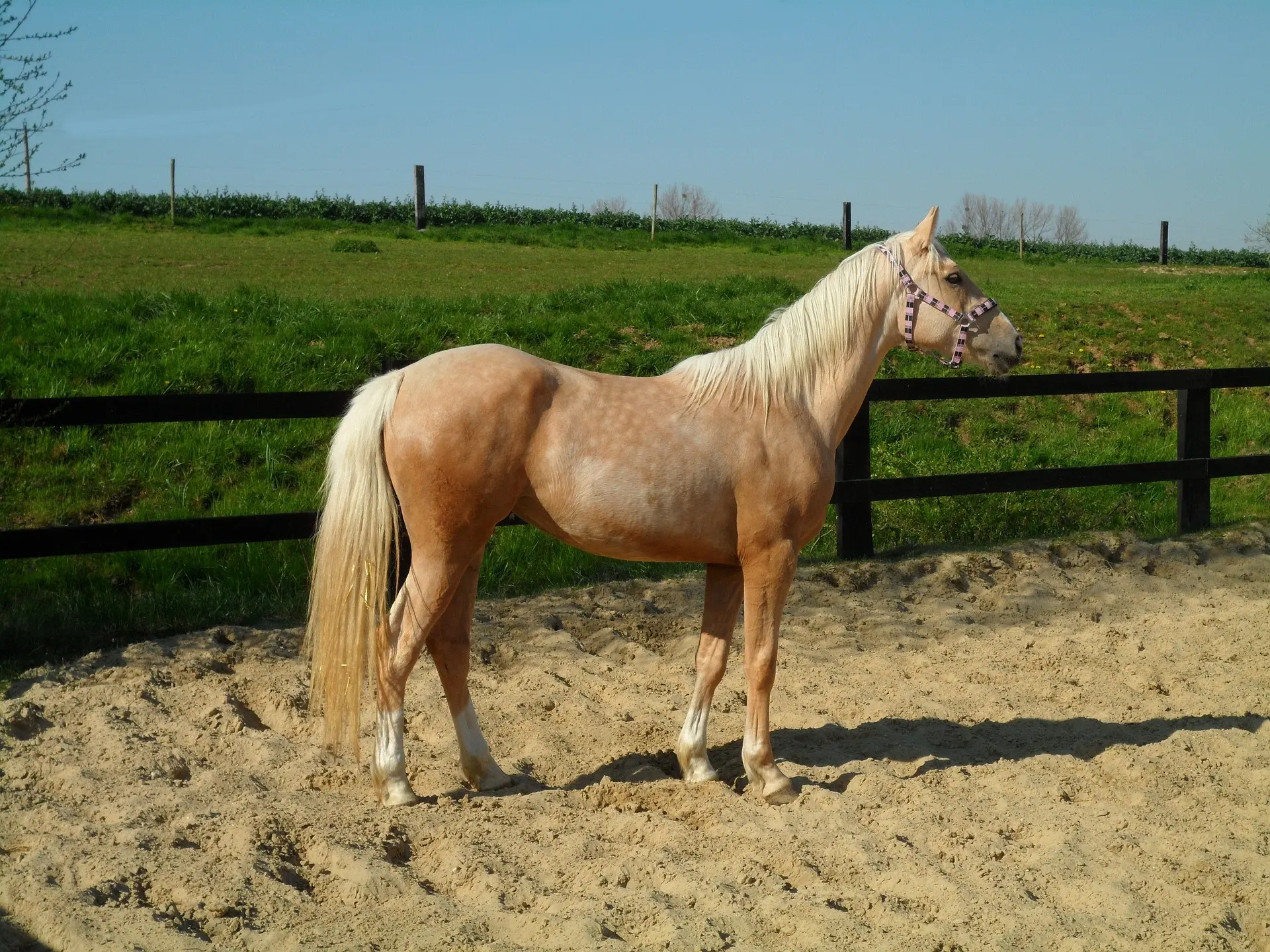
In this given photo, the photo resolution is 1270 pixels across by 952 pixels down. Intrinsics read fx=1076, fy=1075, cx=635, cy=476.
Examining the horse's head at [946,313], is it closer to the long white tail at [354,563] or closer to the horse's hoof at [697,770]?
the horse's hoof at [697,770]

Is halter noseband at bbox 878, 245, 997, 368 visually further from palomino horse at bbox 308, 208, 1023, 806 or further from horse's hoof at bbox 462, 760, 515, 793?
horse's hoof at bbox 462, 760, 515, 793

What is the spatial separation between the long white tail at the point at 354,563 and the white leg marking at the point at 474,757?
0.43 m

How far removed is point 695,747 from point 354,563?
4.75 ft

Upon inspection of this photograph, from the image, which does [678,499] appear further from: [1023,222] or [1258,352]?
[1023,222]

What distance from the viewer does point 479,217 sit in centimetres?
2767

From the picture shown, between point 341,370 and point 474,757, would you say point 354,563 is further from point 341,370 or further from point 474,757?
point 341,370

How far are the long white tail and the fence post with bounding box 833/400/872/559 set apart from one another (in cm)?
417

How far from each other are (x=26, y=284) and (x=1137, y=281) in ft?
60.3

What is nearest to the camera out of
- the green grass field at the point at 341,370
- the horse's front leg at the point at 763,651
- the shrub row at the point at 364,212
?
the horse's front leg at the point at 763,651

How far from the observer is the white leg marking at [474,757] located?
155 inches

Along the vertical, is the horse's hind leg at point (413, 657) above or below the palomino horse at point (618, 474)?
below

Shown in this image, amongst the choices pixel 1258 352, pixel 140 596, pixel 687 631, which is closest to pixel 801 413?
pixel 687 631

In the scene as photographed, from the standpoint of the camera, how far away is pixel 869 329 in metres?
4.11

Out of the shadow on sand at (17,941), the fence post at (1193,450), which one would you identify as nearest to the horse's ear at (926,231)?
the shadow on sand at (17,941)
